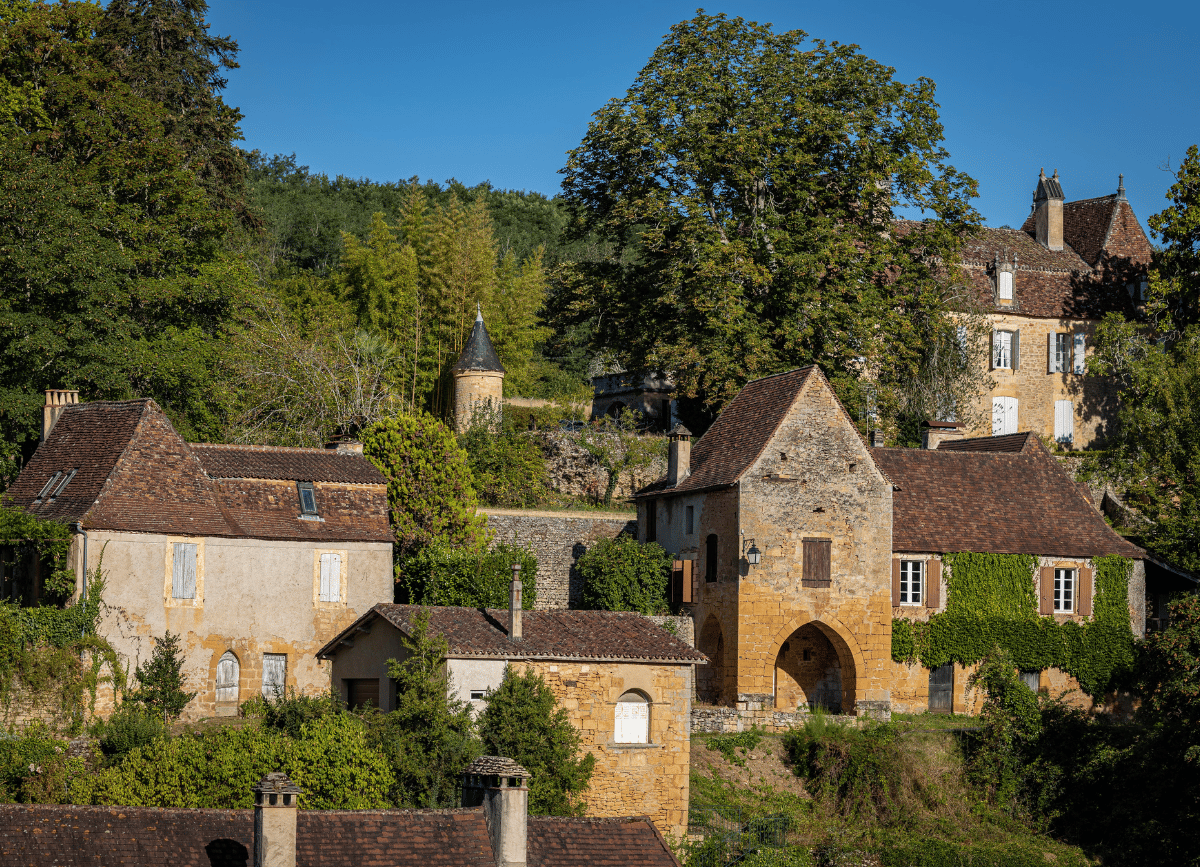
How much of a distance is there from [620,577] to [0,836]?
2135cm

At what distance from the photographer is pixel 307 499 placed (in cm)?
3625

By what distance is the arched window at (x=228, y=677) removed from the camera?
111 feet

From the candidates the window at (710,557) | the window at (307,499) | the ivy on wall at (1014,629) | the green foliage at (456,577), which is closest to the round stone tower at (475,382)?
the green foliage at (456,577)

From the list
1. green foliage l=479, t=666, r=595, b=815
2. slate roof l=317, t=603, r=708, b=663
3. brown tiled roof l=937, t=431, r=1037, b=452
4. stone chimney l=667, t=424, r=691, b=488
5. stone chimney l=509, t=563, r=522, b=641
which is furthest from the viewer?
brown tiled roof l=937, t=431, r=1037, b=452

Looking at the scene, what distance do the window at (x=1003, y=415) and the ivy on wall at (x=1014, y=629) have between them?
14.4 metres

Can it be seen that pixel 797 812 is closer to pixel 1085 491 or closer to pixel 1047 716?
pixel 1047 716

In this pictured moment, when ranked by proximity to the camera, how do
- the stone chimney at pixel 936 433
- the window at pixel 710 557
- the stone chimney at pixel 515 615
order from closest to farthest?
the stone chimney at pixel 515 615 → the window at pixel 710 557 → the stone chimney at pixel 936 433

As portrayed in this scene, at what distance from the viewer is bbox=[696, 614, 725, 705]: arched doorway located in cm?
3700

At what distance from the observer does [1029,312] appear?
2131 inches

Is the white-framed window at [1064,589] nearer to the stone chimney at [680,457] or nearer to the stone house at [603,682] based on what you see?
the stone chimney at [680,457]

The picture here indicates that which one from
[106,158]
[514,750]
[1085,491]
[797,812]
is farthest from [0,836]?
→ [1085,491]

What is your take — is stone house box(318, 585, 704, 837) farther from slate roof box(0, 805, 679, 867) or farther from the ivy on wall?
the ivy on wall

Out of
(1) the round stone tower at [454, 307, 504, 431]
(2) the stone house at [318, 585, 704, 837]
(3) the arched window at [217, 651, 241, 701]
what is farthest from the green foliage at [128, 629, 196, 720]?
(1) the round stone tower at [454, 307, 504, 431]

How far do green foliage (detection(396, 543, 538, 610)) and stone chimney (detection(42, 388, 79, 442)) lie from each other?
9.31 metres
